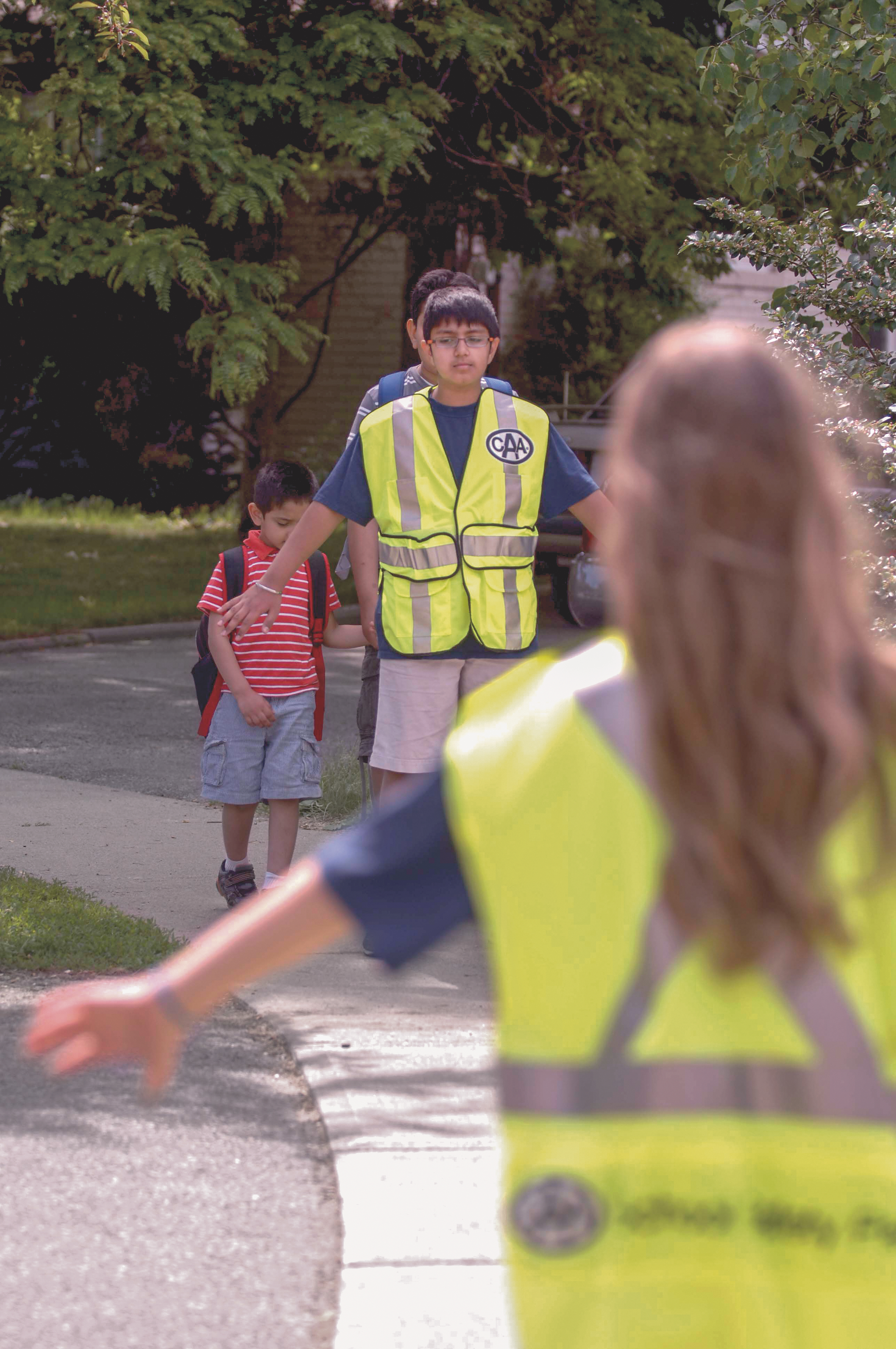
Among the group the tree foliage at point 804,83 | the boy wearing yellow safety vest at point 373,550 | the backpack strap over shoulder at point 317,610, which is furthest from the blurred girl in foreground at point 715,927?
the tree foliage at point 804,83

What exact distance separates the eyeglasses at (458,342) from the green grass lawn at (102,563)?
9.37 m

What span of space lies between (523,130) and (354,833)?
16.3 metres

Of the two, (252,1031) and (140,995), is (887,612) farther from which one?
(140,995)

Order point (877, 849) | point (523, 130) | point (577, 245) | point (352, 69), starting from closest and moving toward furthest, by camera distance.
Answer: point (877, 849)
point (352, 69)
point (523, 130)
point (577, 245)

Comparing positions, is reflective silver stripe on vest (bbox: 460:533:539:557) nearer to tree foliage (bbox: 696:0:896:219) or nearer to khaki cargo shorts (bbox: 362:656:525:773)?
khaki cargo shorts (bbox: 362:656:525:773)

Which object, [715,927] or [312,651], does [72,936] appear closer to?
[312,651]

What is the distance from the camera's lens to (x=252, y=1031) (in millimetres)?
5070

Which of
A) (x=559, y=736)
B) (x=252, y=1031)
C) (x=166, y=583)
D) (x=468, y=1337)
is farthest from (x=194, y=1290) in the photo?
(x=166, y=583)

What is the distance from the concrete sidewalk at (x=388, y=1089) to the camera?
3.36 meters

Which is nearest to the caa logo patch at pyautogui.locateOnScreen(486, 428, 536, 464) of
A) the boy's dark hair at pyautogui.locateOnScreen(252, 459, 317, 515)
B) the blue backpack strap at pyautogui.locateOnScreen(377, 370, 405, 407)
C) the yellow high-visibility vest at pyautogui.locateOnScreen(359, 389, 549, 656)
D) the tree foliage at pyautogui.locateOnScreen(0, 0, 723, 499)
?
the yellow high-visibility vest at pyautogui.locateOnScreen(359, 389, 549, 656)

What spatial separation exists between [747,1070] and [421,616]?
3.81 meters

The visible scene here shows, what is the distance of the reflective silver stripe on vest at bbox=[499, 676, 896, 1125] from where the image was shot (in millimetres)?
1518

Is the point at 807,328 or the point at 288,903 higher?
the point at 807,328

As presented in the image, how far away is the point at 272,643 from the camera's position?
6.20 meters
